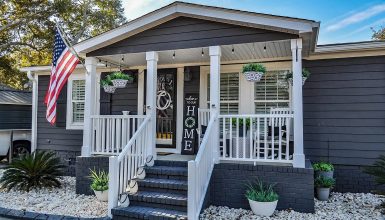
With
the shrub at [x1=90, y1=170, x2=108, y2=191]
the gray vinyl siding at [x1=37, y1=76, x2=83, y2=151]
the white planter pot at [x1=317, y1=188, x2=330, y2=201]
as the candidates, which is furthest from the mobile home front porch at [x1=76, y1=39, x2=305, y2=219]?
the gray vinyl siding at [x1=37, y1=76, x2=83, y2=151]

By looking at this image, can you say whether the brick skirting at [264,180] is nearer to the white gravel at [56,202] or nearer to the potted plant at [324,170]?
the potted plant at [324,170]

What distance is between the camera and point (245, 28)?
4656mm

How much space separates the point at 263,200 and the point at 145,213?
1655mm

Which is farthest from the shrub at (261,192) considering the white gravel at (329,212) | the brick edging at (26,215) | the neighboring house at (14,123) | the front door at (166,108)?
the neighboring house at (14,123)

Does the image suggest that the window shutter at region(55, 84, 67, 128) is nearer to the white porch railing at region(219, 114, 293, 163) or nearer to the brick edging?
the brick edging

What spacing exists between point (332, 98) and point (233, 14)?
2.71 metres

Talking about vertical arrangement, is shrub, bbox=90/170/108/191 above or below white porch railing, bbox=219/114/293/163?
below

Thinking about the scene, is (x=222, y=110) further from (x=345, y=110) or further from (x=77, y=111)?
(x=77, y=111)

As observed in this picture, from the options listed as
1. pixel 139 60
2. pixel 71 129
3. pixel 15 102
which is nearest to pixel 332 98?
pixel 139 60

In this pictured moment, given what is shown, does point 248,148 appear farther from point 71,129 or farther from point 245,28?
point 71,129

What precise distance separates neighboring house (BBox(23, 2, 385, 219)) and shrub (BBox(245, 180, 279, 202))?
0.44 feet

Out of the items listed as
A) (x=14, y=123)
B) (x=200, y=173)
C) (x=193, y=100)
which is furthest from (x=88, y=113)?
(x=14, y=123)

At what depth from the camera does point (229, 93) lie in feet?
20.6

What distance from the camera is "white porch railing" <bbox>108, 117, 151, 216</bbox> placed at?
4.16 metres
